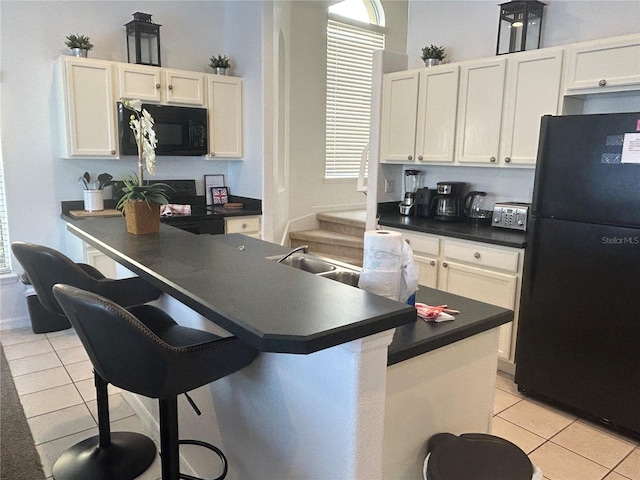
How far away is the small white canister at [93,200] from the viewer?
4031mm

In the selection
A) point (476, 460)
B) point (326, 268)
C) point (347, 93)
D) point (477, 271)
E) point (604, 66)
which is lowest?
point (476, 460)

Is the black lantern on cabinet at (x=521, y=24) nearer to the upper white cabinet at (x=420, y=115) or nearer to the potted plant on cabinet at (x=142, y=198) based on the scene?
the upper white cabinet at (x=420, y=115)

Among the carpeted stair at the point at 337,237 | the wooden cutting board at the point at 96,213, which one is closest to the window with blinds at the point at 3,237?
the wooden cutting board at the point at 96,213

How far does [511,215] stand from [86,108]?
131 inches

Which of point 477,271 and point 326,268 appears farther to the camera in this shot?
point 477,271

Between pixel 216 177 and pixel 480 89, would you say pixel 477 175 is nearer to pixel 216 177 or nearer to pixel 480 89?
pixel 480 89

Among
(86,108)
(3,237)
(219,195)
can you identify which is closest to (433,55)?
(219,195)

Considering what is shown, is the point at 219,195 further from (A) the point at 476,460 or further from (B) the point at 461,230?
(A) the point at 476,460

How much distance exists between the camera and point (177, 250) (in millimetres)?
2029

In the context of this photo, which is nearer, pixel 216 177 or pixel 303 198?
pixel 216 177

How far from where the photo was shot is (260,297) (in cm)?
137

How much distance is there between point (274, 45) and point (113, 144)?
5.62 feet

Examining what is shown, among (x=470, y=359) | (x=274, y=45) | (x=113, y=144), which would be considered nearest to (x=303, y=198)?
(x=274, y=45)

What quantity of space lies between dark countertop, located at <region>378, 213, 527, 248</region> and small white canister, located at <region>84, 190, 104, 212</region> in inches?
92.7
